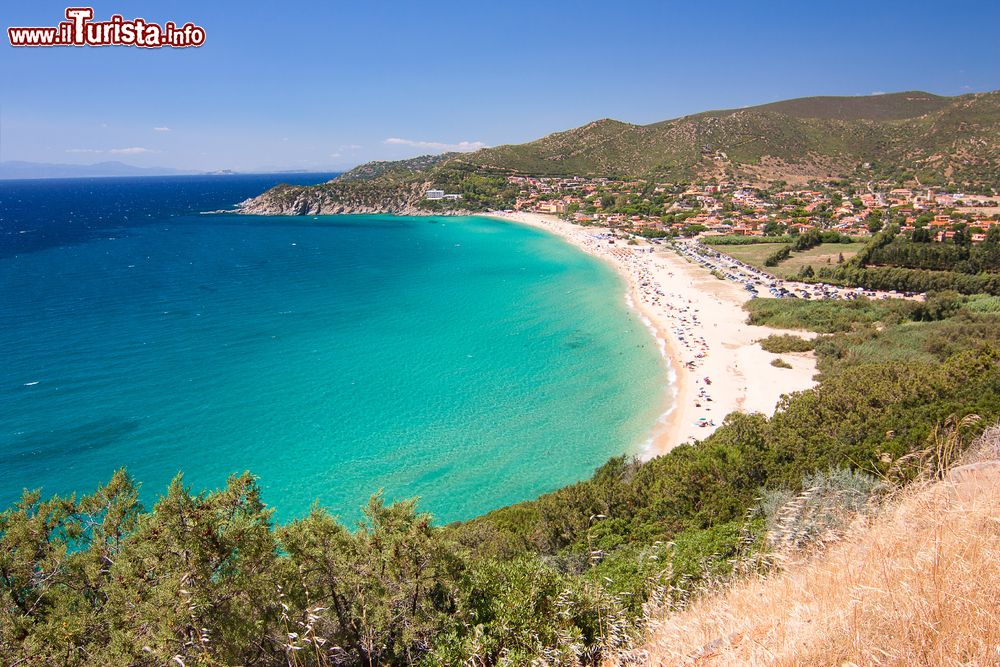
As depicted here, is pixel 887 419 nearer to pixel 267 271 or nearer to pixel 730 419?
pixel 730 419

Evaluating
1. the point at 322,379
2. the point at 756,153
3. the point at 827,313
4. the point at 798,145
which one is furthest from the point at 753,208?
the point at 322,379

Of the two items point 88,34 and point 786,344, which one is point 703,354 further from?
point 88,34

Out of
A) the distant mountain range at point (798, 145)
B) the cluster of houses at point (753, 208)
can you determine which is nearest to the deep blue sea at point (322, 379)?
the cluster of houses at point (753, 208)

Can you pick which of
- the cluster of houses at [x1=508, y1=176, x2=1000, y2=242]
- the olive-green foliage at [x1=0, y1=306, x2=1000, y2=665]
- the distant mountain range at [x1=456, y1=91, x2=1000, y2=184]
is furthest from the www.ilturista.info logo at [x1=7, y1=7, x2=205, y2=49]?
the distant mountain range at [x1=456, y1=91, x2=1000, y2=184]

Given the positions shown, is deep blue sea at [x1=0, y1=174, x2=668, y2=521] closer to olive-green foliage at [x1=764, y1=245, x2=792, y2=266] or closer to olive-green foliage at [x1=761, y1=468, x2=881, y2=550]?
olive-green foliage at [x1=761, y1=468, x2=881, y2=550]

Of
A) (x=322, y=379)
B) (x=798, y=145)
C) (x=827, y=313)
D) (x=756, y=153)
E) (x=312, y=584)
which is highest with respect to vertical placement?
(x=798, y=145)

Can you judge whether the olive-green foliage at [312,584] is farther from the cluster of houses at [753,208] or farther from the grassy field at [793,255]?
the cluster of houses at [753,208]
